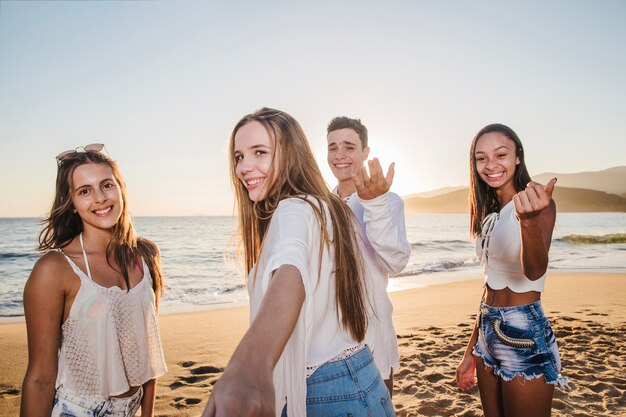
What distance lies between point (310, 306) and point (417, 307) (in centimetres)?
963

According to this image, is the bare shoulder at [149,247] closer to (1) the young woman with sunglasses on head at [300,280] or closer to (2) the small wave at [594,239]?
(1) the young woman with sunglasses on head at [300,280]

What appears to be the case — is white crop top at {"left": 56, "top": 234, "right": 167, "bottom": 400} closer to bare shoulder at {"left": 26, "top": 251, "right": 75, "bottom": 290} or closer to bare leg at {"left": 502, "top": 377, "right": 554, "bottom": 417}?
bare shoulder at {"left": 26, "top": 251, "right": 75, "bottom": 290}

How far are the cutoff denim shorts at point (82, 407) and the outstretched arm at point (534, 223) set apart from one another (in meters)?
2.61

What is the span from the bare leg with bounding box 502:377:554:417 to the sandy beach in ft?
7.17

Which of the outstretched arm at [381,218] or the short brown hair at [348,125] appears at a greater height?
the short brown hair at [348,125]

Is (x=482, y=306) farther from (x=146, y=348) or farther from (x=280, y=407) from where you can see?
(x=146, y=348)

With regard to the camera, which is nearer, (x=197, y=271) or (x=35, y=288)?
(x=35, y=288)

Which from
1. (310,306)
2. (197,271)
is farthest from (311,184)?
(197,271)

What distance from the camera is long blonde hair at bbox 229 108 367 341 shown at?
1.49 meters

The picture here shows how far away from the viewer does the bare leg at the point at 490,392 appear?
273 cm

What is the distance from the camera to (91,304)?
7.72ft

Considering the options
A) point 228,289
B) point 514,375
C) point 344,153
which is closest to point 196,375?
point 344,153

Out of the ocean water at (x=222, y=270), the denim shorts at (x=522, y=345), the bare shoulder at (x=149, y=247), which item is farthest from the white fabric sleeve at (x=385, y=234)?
the ocean water at (x=222, y=270)

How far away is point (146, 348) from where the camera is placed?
8.58 feet
